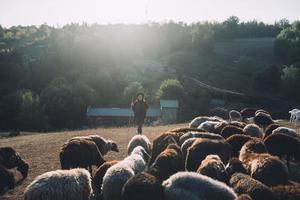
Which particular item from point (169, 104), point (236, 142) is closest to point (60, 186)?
point (236, 142)

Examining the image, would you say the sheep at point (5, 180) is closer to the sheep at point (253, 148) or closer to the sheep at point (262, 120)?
the sheep at point (253, 148)

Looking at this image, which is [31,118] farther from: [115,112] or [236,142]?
[236,142]

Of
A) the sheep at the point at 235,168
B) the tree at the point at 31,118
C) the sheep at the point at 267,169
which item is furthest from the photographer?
the tree at the point at 31,118

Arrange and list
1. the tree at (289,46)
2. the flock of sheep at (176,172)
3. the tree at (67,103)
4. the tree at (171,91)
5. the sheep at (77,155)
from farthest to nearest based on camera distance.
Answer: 1. the tree at (289,46)
2. the tree at (171,91)
3. the tree at (67,103)
4. the sheep at (77,155)
5. the flock of sheep at (176,172)

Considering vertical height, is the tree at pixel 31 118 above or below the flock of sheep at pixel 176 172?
below

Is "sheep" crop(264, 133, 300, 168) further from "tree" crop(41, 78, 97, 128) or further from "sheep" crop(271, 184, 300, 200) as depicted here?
"tree" crop(41, 78, 97, 128)

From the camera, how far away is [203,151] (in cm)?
1666

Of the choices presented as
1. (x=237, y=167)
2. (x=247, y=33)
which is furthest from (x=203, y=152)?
(x=247, y=33)

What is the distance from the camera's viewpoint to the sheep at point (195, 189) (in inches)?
469

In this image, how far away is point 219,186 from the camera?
1212cm

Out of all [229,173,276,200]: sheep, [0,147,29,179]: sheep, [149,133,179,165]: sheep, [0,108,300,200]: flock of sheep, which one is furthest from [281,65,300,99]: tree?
[229,173,276,200]: sheep

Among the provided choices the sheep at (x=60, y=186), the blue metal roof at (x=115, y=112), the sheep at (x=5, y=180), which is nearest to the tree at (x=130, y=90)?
the blue metal roof at (x=115, y=112)

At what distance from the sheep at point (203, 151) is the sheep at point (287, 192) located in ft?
14.7

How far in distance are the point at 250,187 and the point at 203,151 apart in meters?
4.42
